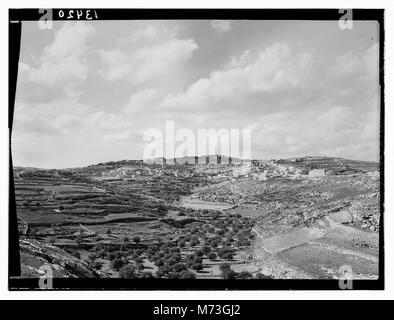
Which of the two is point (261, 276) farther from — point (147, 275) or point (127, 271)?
point (127, 271)

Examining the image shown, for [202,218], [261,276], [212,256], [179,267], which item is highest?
[202,218]

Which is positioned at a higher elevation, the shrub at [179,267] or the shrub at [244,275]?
the shrub at [179,267]

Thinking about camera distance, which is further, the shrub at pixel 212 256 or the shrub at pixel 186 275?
the shrub at pixel 212 256

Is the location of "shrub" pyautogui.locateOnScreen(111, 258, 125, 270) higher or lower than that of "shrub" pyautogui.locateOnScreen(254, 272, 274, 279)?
higher

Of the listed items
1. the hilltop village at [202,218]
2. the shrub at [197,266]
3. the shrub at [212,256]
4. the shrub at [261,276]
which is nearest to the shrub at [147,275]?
the hilltop village at [202,218]

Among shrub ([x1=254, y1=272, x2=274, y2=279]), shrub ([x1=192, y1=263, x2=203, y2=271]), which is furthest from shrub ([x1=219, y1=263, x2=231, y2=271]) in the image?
shrub ([x1=254, y1=272, x2=274, y2=279])

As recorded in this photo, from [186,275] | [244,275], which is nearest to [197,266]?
[186,275]

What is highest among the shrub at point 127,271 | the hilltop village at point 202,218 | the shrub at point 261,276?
the hilltop village at point 202,218

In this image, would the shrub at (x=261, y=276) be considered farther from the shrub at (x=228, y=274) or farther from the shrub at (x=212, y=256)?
the shrub at (x=212, y=256)

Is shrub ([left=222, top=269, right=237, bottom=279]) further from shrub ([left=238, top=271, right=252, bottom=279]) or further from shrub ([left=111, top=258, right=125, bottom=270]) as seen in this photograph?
shrub ([left=111, top=258, right=125, bottom=270])

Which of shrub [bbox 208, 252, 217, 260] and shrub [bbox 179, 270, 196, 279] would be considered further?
shrub [bbox 208, 252, 217, 260]

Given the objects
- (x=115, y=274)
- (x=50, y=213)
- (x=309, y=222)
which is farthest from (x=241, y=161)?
(x=50, y=213)
